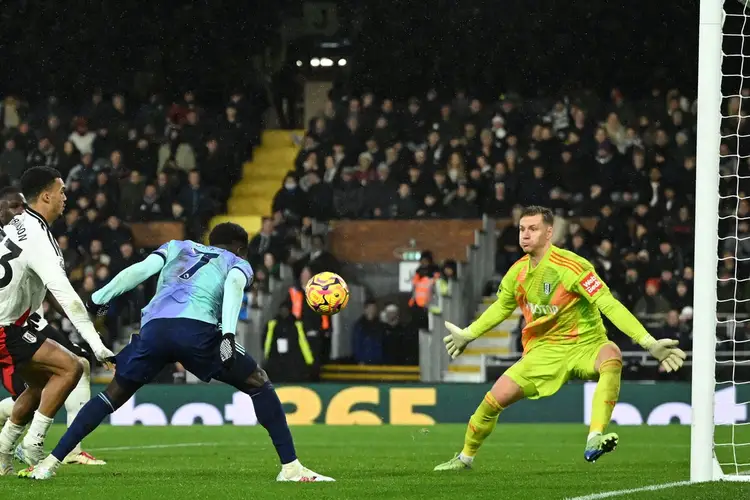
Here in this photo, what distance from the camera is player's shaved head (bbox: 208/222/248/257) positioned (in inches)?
342

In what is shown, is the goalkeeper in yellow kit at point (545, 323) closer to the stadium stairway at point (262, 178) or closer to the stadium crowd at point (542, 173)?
the stadium crowd at point (542, 173)

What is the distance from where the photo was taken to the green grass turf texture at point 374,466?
7883 millimetres

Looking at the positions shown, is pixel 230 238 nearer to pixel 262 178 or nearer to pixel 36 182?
pixel 36 182

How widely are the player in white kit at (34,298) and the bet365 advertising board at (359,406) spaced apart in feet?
31.8

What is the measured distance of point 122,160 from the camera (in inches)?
977

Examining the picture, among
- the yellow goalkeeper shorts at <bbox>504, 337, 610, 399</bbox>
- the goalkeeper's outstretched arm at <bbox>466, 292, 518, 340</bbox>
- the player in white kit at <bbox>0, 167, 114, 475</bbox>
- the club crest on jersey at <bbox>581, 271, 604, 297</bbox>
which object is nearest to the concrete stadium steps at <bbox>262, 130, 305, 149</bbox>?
the goalkeeper's outstretched arm at <bbox>466, 292, 518, 340</bbox>

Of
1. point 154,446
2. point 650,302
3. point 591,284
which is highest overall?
point 591,284

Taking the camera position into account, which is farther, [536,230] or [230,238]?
[536,230]

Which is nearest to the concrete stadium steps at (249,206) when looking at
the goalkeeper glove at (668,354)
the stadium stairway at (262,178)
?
the stadium stairway at (262,178)

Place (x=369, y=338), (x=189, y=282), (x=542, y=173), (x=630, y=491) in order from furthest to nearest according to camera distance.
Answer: (x=542, y=173)
(x=369, y=338)
(x=189, y=282)
(x=630, y=491)

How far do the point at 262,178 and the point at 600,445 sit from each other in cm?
1951

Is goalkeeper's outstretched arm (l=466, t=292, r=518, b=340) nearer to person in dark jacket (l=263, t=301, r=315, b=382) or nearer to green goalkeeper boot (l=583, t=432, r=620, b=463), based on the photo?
green goalkeeper boot (l=583, t=432, r=620, b=463)

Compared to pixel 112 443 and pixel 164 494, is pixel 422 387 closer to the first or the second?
pixel 112 443

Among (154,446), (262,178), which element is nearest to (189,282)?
(154,446)
